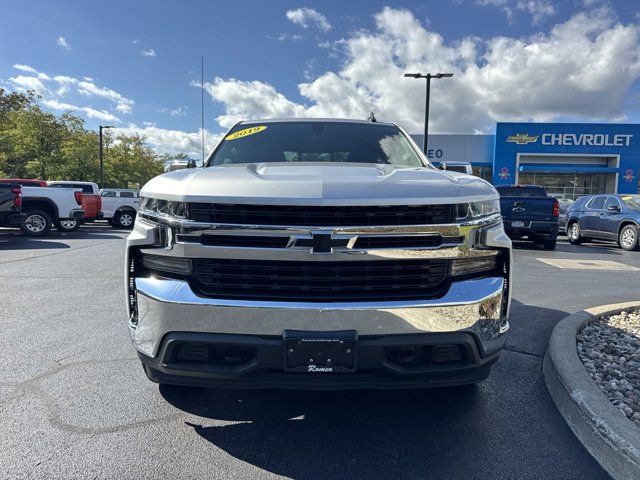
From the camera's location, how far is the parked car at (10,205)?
36.1 feet

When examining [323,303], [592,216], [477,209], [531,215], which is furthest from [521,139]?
[323,303]

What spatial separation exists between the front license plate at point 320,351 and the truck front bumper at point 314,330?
0.09 ft

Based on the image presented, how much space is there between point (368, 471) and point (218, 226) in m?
1.39

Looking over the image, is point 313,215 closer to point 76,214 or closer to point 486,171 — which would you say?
point 76,214

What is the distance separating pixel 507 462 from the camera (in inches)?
88.3

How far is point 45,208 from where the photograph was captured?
13633 millimetres

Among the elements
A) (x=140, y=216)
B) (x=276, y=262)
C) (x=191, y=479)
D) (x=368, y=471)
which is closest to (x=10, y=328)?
(x=140, y=216)

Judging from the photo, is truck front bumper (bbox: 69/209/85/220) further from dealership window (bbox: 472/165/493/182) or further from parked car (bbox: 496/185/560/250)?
dealership window (bbox: 472/165/493/182)

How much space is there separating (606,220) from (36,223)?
16843 millimetres

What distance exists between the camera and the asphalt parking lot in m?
2.17

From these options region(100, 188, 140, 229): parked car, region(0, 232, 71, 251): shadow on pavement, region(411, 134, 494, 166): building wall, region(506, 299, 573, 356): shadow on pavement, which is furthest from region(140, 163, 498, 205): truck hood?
region(411, 134, 494, 166): building wall

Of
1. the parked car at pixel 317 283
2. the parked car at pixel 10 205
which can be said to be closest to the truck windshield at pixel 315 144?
the parked car at pixel 317 283

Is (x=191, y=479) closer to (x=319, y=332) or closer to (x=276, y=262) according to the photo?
(x=319, y=332)

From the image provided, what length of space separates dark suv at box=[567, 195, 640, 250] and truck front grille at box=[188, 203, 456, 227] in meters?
12.3
